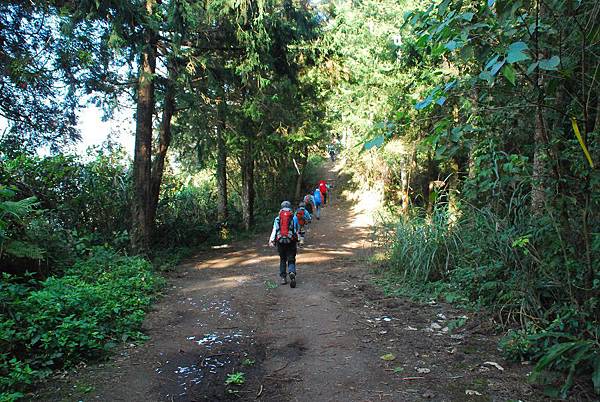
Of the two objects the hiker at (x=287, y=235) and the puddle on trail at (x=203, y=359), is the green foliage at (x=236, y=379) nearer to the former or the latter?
the puddle on trail at (x=203, y=359)

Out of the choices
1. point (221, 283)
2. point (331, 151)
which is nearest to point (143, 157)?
point (221, 283)

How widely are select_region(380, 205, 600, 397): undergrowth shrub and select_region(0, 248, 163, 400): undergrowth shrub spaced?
186 inches

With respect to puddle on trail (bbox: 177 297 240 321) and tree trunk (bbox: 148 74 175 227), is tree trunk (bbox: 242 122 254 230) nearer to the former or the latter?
tree trunk (bbox: 148 74 175 227)

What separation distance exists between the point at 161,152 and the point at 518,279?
10959 mm

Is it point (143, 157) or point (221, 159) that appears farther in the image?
point (221, 159)

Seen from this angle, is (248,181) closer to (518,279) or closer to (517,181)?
(517,181)

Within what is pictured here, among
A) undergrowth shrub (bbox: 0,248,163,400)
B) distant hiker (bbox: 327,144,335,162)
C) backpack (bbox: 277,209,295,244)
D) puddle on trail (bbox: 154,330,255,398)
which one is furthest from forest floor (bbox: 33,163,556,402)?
distant hiker (bbox: 327,144,335,162)

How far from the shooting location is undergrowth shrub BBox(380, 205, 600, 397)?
3.76m

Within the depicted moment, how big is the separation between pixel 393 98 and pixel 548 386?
37.2 ft

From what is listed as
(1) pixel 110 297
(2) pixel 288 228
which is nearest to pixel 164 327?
(1) pixel 110 297

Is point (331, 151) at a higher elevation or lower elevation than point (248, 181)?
higher

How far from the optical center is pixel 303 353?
490cm

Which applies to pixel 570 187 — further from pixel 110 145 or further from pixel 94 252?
pixel 110 145

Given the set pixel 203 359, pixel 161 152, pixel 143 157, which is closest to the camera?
pixel 203 359
